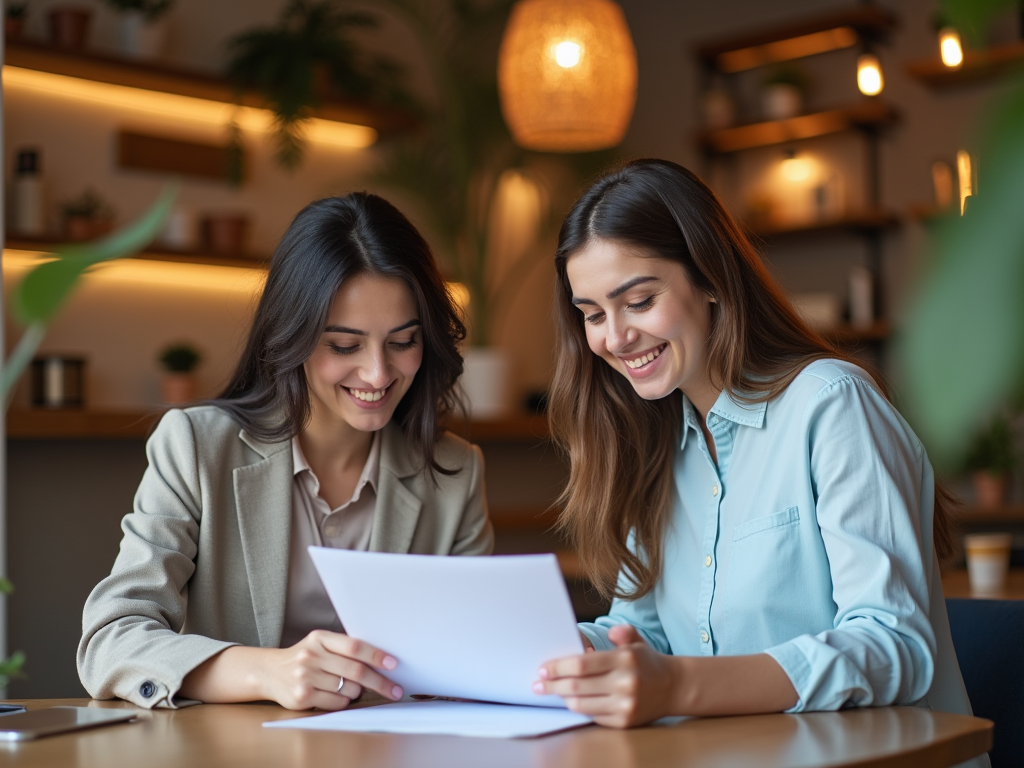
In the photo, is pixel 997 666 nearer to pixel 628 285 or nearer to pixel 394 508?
pixel 628 285

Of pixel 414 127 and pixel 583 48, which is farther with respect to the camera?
pixel 414 127

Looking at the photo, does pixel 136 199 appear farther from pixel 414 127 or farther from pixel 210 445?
pixel 210 445

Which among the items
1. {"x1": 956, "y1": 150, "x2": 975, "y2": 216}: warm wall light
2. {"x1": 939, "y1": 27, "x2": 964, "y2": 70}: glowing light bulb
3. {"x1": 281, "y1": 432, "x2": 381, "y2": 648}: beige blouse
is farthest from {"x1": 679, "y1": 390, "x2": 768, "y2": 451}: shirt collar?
{"x1": 956, "y1": 150, "x2": 975, "y2": 216}: warm wall light

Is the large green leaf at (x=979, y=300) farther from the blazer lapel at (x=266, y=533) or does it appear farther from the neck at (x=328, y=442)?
the neck at (x=328, y=442)

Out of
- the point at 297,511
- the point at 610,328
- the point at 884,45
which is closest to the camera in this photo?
the point at 610,328

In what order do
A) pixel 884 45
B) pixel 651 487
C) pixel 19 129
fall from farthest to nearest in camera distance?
pixel 884 45, pixel 19 129, pixel 651 487

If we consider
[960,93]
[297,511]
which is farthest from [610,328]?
[960,93]

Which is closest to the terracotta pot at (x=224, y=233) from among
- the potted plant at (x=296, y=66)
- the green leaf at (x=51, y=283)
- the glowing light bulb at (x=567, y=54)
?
the potted plant at (x=296, y=66)

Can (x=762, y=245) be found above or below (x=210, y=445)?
above

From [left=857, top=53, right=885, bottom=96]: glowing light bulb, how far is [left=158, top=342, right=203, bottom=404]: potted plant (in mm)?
3235

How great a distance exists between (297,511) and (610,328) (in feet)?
2.05

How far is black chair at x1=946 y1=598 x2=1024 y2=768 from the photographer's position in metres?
1.45

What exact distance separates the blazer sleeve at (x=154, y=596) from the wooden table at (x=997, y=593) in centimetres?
136

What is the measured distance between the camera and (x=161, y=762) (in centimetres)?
101
